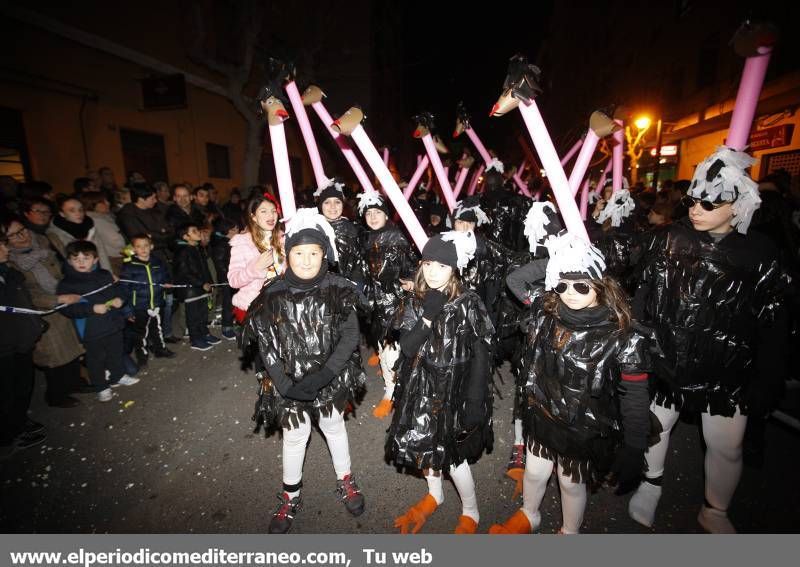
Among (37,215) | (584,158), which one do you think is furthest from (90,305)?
(584,158)

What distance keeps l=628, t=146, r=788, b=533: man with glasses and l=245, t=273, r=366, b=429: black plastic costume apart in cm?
191

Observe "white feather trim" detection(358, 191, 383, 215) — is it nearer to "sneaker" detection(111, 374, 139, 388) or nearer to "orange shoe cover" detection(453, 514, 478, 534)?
"orange shoe cover" detection(453, 514, 478, 534)

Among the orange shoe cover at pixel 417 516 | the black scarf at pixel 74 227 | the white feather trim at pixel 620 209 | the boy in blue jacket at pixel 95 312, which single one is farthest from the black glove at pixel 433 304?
the black scarf at pixel 74 227

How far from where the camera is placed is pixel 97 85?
9672 mm

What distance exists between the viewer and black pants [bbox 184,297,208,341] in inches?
222

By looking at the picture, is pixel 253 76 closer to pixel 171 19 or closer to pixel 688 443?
pixel 171 19

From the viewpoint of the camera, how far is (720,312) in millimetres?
2248

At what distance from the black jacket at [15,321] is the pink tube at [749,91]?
5.36 metres

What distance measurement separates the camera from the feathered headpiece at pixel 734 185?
2.08 meters

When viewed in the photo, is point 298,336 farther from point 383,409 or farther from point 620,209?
point 620,209

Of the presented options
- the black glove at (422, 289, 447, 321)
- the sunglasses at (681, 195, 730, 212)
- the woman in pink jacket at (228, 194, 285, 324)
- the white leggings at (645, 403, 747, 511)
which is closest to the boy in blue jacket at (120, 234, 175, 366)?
the woman in pink jacket at (228, 194, 285, 324)

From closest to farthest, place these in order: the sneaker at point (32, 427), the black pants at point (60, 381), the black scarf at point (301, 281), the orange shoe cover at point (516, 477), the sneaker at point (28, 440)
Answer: the black scarf at point (301, 281)
the orange shoe cover at point (516, 477)
the sneaker at point (28, 440)
the sneaker at point (32, 427)
the black pants at point (60, 381)

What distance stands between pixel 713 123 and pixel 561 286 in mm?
17127

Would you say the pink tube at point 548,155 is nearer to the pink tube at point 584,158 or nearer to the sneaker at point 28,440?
the pink tube at point 584,158
